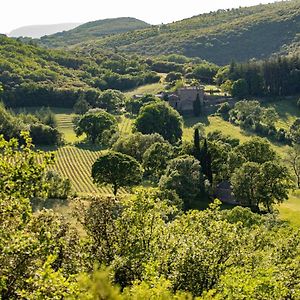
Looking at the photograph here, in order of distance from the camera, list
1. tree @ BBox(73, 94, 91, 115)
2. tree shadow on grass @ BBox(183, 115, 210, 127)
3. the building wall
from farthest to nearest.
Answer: tree @ BBox(73, 94, 91, 115)
the building wall
tree shadow on grass @ BBox(183, 115, 210, 127)

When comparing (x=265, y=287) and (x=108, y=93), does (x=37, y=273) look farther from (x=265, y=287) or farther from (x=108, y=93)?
(x=108, y=93)

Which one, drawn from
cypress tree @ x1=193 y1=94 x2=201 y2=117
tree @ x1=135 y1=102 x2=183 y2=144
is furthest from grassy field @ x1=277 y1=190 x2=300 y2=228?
cypress tree @ x1=193 y1=94 x2=201 y2=117

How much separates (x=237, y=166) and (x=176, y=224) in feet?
195

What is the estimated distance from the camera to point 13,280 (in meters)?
18.9

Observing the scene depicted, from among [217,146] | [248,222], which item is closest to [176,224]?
[248,222]

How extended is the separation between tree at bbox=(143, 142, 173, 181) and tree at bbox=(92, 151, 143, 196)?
14324mm

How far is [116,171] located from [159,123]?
58398 millimetres

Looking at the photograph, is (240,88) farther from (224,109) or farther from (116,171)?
(116,171)

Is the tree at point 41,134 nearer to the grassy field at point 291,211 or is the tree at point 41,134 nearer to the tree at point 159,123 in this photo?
the tree at point 159,123

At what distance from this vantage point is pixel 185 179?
80250mm

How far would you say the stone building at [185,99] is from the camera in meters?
178

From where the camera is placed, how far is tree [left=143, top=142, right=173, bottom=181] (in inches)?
3787

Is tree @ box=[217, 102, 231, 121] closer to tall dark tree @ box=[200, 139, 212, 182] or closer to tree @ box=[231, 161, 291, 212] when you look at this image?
tall dark tree @ box=[200, 139, 212, 182]

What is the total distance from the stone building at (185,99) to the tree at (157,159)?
8190 centimetres
